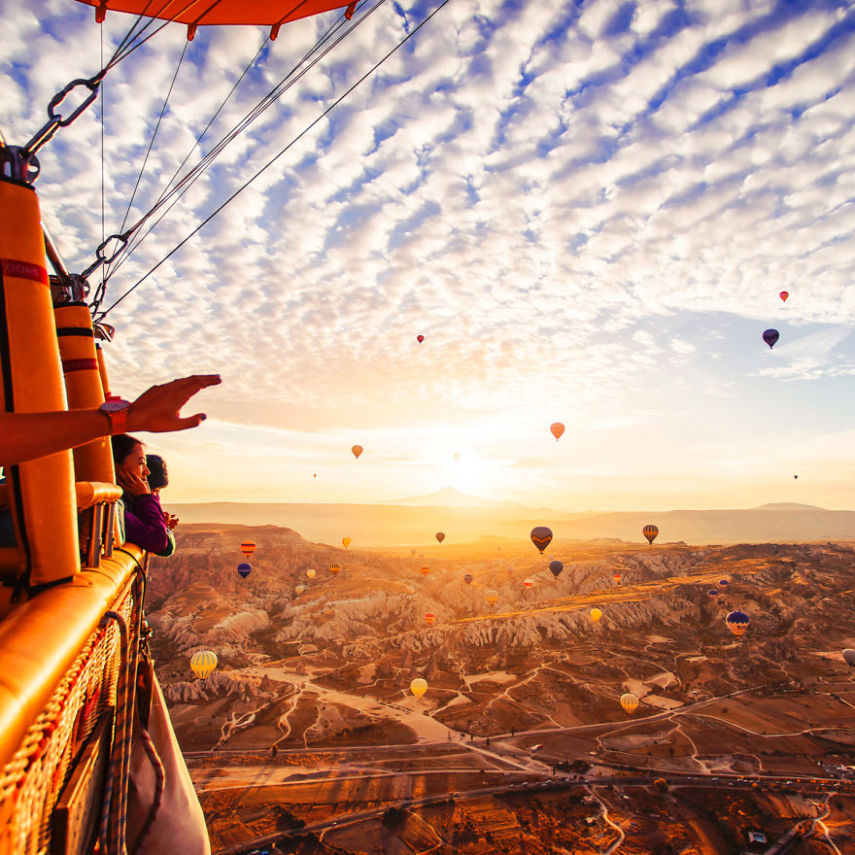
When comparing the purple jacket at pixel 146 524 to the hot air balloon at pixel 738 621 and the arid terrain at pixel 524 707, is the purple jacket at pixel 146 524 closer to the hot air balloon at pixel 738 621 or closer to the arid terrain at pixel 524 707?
the arid terrain at pixel 524 707

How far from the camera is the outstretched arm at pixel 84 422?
1506mm

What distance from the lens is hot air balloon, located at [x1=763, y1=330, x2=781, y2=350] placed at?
3077cm

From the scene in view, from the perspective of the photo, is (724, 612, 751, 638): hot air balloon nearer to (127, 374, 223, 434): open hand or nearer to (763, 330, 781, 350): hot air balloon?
(763, 330, 781, 350): hot air balloon

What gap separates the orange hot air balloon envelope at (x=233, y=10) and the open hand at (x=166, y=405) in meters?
7.59

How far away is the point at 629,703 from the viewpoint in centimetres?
3319

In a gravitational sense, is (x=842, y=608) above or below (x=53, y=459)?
below

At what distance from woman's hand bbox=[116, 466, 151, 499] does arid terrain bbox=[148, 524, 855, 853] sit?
24145 mm

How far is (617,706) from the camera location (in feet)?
114

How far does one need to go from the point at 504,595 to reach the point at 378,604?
16636 mm

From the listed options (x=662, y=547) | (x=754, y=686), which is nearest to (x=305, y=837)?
(x=754, y=686)

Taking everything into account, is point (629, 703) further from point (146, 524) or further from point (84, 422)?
point (84, 422)

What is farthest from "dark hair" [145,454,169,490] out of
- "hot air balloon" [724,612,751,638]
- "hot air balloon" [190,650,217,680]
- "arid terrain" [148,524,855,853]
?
"hot air balloon" [724,612,751,638]

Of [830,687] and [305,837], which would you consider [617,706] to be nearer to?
[830,687]

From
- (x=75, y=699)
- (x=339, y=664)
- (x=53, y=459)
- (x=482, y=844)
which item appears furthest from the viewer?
(x=339, y=664)
